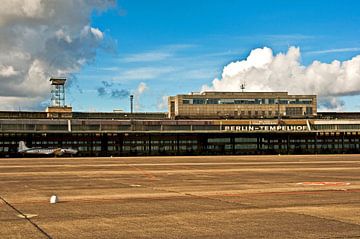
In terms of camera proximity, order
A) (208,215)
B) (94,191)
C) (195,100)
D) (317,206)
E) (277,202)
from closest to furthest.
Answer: (208,215) < (317,206) < (277,202) < (94,191) < (195,100)

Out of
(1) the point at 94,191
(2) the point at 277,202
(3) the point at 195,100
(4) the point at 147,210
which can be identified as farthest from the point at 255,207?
(3) the point at 195,100

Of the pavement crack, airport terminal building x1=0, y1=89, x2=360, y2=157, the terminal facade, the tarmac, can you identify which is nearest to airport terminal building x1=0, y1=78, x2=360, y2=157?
airport terminal building x1=0, y1=89, x2=360, y2=157

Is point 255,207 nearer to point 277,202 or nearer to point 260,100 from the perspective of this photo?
point 277,202

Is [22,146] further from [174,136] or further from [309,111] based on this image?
[309,111]

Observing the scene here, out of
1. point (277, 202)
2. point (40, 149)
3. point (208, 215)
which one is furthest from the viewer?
point (40, 149)

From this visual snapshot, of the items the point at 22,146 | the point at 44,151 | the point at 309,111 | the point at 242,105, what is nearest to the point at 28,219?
the point at 22,146

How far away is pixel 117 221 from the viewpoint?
55.8 ft

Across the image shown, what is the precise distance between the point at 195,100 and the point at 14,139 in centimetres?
6111

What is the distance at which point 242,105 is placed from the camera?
157 metres

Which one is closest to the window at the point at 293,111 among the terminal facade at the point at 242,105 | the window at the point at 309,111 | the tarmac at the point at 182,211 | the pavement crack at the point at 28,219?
the terminal facade at the point at 242,105

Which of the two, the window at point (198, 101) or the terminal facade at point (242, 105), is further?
the window at point (198, 101)

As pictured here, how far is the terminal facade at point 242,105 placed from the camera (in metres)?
152

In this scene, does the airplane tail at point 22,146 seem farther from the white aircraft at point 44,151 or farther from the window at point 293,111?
the window at point 293,111

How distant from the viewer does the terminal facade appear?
498 ft
